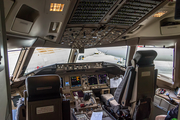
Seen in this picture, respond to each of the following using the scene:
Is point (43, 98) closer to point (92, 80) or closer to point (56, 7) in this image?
point (56, 7)

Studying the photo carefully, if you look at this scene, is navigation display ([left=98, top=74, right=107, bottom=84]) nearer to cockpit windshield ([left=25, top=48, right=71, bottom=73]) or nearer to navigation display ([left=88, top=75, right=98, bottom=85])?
navigation display ([left=88, top=75, right=98, bottom=85])

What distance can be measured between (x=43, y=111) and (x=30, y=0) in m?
1.18

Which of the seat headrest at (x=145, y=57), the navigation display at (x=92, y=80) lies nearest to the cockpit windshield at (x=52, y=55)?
the navigation display at (x=92, y=80)

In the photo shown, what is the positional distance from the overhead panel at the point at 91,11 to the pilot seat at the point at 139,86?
1000 millimetres

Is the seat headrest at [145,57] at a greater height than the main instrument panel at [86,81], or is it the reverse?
the seat headrest at [145,57]

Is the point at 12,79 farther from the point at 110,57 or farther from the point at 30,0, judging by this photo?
the point at 110,57

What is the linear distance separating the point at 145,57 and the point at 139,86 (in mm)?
517

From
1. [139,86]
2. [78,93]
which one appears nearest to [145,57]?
[139,86]

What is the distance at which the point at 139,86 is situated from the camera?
2.44 m

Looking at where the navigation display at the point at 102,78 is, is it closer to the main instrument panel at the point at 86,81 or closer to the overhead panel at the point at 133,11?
the main instrument panel at the point at 86,81

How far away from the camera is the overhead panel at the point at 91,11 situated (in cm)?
146

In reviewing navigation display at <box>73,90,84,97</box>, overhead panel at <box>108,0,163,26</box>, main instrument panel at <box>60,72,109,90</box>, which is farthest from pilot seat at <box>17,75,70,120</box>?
main instrument panel at <box>60,72,109,90</box>

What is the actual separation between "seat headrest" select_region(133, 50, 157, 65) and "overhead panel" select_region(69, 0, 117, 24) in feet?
3.06

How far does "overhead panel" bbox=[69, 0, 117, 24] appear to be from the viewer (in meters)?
1.46
